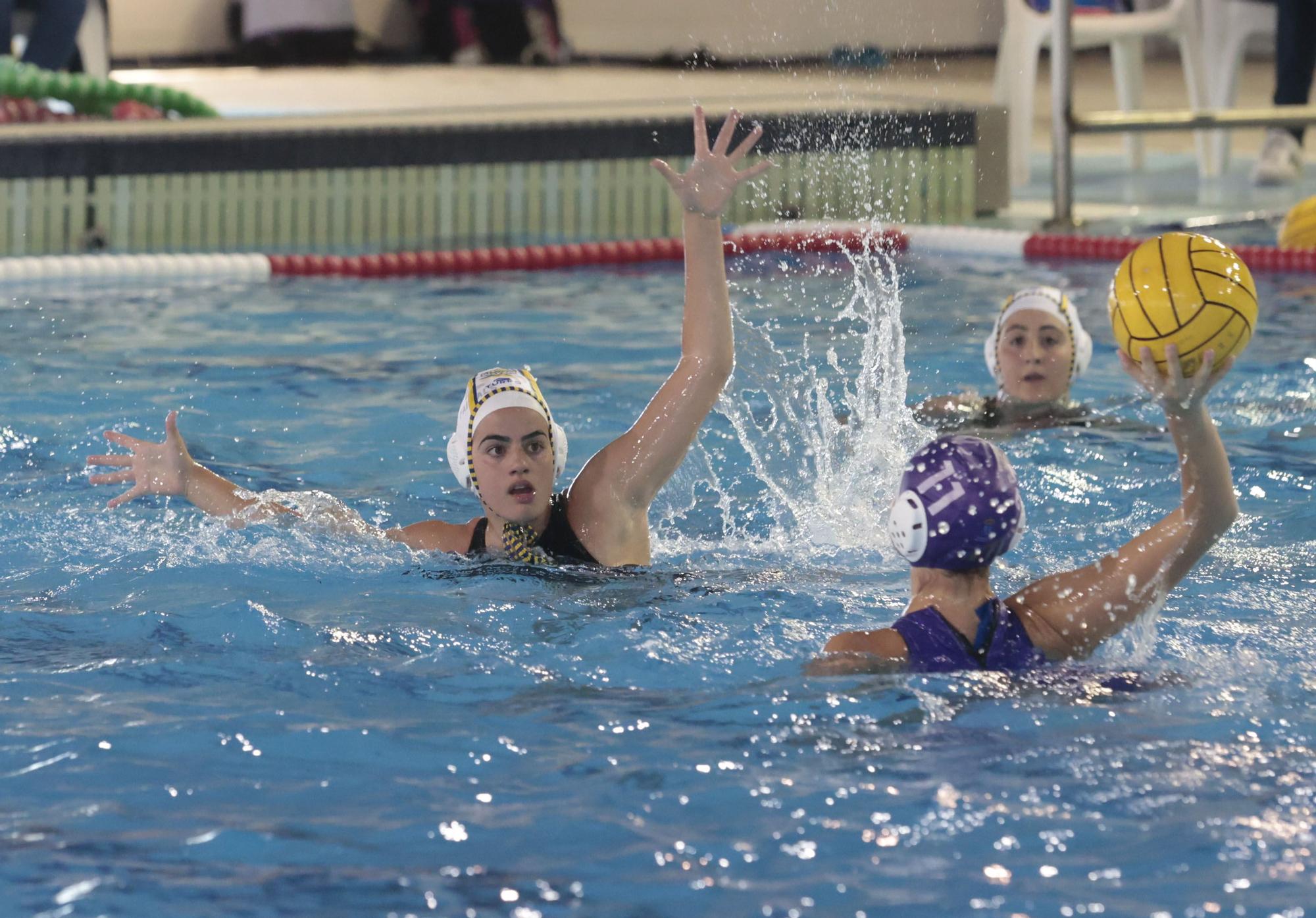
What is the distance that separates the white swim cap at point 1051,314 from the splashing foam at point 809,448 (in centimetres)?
27

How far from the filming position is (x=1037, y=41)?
30.3 feet

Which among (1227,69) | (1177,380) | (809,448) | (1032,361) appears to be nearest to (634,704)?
(1177,380)

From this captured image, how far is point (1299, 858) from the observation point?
6.97ft

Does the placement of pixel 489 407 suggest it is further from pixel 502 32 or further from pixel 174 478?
pixel 502 32

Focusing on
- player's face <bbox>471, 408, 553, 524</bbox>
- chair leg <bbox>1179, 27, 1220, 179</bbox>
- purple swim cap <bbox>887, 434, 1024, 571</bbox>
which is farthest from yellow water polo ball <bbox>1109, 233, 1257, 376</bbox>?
chair leg <bbox>1179, 27, 1220, 179</bbox>

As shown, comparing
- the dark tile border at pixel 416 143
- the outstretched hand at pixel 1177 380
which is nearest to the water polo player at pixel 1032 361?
the outstretched hand at pixel 1177 380

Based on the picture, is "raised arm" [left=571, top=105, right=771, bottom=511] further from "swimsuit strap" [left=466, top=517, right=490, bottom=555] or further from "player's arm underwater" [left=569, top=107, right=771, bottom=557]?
"swimsuit strap" [left=466, top=517, right=490, bottom=555]

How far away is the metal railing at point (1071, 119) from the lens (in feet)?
25.4

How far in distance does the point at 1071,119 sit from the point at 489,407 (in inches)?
207

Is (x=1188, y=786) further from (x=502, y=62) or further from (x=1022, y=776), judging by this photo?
(x=502, y=62)

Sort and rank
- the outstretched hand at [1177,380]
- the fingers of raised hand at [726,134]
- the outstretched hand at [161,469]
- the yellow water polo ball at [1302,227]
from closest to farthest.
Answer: the outstretched hand at [1177,380] < the fingers of raised hand at [726,134] < the outstretched hand at [161,469] < the yellow water polo ball at [1302,227]

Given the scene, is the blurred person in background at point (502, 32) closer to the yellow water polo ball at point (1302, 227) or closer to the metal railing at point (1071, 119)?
the metal railing at point (1071, 119)

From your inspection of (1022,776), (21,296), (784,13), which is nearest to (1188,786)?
(1022,776)

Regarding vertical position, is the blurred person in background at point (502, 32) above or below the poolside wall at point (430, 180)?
above
